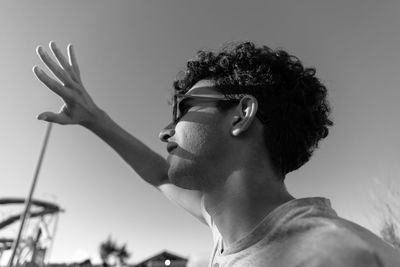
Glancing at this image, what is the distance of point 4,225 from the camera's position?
2378 centimetres

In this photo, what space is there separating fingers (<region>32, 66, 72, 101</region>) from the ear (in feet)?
3.14

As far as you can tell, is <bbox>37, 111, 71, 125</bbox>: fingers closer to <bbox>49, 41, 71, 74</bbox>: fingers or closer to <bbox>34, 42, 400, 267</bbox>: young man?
<bbox>34, 42, 400, 267</bbox>: young man

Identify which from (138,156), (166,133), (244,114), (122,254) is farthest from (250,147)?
(122,254)

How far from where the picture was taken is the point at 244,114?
175cm

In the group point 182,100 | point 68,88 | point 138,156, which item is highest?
point 182,100

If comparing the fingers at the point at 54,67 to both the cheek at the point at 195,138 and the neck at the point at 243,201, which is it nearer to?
the cheek at the point at 195,138

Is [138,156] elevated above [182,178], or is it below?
below

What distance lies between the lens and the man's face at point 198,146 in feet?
5.43

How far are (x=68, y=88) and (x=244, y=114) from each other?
3.35 feet

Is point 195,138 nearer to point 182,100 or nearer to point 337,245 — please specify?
point 182,100

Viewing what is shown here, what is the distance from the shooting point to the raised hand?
1837 millimetres

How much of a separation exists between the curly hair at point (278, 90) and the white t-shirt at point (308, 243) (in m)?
0.42

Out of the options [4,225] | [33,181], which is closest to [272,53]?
[33,181]

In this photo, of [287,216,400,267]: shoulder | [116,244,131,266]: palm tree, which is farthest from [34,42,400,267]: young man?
[116,244,131,266]: palm tree
